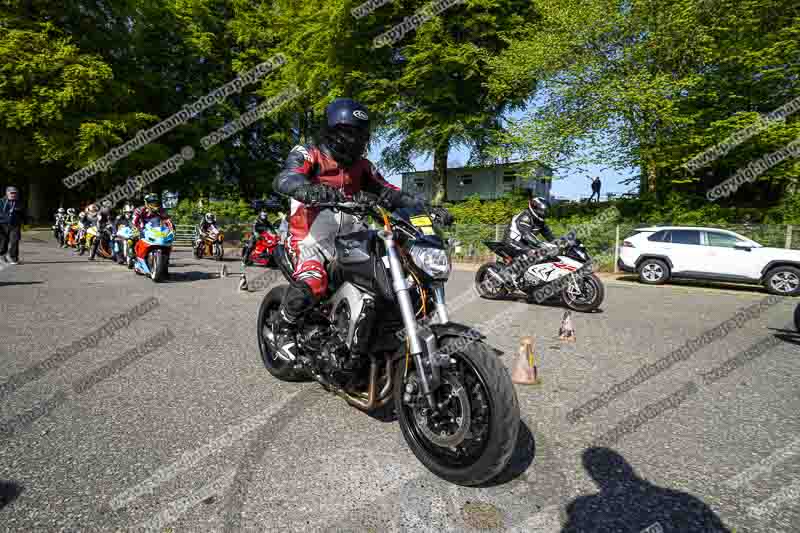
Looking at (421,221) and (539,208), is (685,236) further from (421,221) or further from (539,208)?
(421,221)

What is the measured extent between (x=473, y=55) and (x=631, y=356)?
22043mm

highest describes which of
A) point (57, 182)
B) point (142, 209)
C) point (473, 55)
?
point (473, 55)

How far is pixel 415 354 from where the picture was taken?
2438 mm

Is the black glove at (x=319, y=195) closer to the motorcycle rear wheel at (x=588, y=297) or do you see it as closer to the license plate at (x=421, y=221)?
the license plate at (x=421, y=221)

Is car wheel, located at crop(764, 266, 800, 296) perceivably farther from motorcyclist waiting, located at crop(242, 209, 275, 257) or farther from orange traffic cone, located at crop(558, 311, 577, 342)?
motorcyclist waiting, located at crop(242, 209, 275, 257)

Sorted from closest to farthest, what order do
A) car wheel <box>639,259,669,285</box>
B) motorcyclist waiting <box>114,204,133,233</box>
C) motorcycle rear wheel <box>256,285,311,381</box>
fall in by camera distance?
1. motorcycle rear wheel <box>256,285,311,381</box>
2. motorcyclist waiting <box>114,204,133,233</box>
3. car wheel <box>639,259,669,285</box>

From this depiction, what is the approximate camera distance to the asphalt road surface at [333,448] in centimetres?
215

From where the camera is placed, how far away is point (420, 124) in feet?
85.0

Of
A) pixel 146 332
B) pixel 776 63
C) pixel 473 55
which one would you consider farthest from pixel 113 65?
pixel 776 63

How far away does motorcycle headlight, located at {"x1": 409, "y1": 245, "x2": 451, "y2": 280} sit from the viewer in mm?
2492

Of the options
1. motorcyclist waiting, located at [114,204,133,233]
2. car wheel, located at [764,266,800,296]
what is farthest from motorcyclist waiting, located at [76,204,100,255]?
car wheel, located at [764,266,800,296]

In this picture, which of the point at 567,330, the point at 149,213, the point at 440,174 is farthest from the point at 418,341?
the point at 440,174

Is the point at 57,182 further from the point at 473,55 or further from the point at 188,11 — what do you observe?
the point at 473,55

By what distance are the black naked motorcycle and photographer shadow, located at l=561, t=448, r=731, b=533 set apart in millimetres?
445
